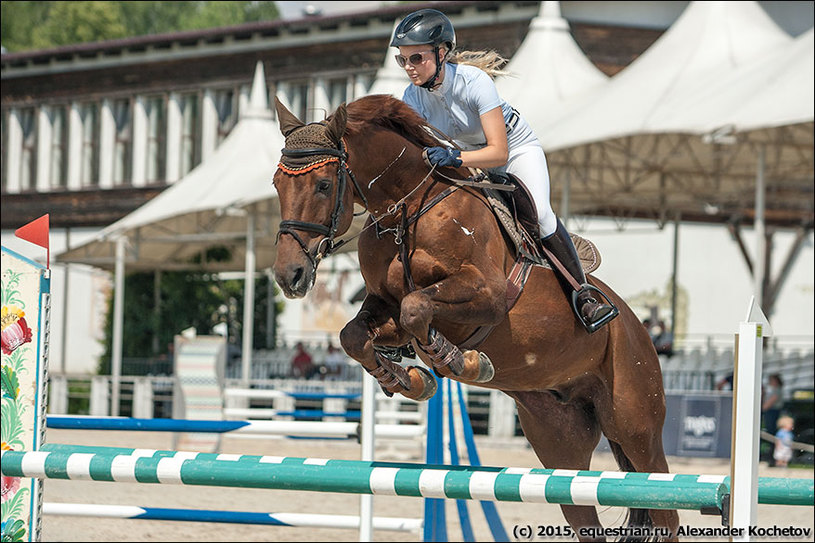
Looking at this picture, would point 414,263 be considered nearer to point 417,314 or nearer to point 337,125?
point 417,314

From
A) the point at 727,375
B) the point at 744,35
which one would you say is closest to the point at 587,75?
the point at 744,35

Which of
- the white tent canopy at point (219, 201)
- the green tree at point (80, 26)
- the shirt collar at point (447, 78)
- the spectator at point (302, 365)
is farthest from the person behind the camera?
the green tree at point (80, 26)

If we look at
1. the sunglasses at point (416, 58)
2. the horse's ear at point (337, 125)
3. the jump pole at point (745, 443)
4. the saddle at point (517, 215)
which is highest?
the sunglasses at point (416, 58)

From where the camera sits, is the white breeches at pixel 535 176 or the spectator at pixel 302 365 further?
the spectator at pixel 302 365

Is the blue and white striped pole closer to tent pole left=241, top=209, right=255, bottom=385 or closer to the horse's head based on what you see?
the horse's head

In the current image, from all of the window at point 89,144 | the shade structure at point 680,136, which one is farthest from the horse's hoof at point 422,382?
the window at point 89,144

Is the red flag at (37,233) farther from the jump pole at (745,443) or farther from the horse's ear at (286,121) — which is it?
the jump pole at (745,443)

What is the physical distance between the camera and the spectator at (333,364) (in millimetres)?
18594

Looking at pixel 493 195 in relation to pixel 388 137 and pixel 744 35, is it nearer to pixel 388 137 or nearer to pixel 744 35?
pixel 388 137

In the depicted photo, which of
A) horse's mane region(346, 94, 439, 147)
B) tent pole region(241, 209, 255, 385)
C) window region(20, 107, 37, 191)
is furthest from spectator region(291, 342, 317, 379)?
window region(20, 107, 37, 191)

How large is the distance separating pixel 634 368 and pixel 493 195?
1.01m

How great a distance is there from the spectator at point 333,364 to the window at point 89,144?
13833 mm

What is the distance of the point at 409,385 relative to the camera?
4.02m

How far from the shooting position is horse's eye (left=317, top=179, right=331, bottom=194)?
375 cm
